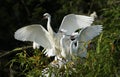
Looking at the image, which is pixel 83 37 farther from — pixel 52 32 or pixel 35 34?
pixel 35 34

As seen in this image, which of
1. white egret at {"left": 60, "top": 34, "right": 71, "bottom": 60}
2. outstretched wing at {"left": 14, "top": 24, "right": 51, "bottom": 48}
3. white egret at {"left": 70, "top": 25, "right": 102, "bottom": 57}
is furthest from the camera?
outstretched wing at {"left": 14, "top": 24, "right": 51, "bottom": 48}

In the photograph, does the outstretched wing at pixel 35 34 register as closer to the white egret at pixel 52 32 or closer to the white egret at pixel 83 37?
the white egret at pixel 52 32

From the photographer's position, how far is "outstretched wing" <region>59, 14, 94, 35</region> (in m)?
7.40

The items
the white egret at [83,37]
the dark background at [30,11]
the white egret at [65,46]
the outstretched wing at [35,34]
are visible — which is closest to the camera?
the white egret at [83,37]

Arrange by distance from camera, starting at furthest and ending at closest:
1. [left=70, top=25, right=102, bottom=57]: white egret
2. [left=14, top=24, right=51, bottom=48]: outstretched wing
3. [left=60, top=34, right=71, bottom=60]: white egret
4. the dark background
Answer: the dark background < [left=14, top=24, right=51, bottom=48]: outstretched wing < [left=60, top=34, right=71, bottom=60]: white egret < [left=70, top=25, right=102, bottom=57]: white egret

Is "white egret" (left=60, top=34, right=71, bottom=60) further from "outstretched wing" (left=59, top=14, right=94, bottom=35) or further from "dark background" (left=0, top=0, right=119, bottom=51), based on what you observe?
"dark background" (left=0, top=0, right=119, bottom=51)

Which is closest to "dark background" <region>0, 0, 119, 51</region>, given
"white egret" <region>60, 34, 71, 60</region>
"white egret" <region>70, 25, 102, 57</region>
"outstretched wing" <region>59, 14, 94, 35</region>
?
"outstretched wing" <region>59, 14, 94, 35</region>

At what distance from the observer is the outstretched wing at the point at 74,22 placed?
7.40m

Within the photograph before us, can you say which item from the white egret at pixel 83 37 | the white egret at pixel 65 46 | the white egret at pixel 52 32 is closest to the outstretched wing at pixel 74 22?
the white egret at pixel 52 32

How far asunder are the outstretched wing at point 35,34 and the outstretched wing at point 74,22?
21 cm

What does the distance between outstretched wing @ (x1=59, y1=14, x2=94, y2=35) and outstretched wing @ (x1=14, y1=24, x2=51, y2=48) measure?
209 millimetres

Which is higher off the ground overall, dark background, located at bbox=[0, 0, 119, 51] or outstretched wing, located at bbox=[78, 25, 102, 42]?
dark background, located at bbox=[0, 0, 119, 51]

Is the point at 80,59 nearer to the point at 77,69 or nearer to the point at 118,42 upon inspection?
the point at 77,69

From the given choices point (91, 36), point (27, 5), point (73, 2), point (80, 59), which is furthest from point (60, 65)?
point (27, 5)
